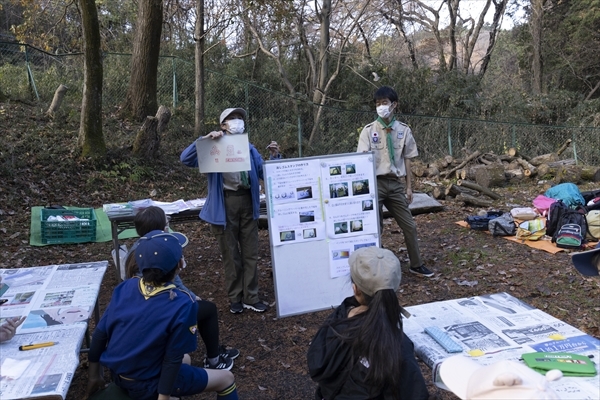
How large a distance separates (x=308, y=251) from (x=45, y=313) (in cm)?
232

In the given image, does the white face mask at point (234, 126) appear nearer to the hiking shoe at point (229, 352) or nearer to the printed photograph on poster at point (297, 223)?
the printed photograph on poster at point (297, 223)

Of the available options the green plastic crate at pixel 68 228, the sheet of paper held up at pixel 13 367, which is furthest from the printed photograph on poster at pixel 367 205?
the green plastic crate at pixel 68 228

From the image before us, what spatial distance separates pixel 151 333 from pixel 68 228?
5.46 m

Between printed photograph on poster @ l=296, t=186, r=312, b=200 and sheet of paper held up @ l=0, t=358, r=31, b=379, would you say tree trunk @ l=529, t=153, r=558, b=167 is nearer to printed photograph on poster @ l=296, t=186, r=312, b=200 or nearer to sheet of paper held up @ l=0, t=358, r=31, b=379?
printed photograph on poster @ l=296, t=186, r=312, b=200

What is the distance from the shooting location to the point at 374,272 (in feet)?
7.92

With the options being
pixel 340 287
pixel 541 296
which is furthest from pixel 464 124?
pixel 340 287

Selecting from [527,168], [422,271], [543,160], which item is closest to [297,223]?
[422,271]

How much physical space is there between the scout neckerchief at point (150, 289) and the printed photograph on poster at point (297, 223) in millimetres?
1927

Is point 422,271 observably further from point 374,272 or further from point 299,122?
point 299,122

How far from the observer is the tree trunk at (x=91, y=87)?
392 inches

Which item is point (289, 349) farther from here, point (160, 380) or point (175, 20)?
point (175, 20)

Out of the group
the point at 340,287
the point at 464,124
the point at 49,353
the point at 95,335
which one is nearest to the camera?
the point at 49,353

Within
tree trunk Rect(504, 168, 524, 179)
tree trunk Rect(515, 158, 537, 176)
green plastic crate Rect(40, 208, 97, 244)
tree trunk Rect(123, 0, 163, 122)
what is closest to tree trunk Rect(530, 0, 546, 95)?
tree trunk Rect(515, 158, 537, 176)

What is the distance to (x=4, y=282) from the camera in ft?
12.3
